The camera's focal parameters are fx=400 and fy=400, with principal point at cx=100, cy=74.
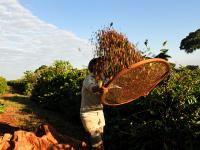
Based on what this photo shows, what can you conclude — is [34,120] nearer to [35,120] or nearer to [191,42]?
[35,120]

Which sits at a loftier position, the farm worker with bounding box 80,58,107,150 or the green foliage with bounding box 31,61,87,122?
the green foliage with bounding box 31,61,87,122

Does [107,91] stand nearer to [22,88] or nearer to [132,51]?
[132,51]

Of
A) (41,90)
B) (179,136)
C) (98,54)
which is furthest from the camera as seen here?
(41,90)

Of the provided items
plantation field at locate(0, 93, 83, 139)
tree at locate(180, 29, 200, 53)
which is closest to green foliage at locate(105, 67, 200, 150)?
plantation field at locate(0, 93, 83, 139)

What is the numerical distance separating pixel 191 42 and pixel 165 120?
40.5 meters

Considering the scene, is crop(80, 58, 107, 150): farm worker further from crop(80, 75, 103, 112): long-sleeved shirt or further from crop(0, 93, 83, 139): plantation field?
crop(0, 93, 83, 139): plantation field

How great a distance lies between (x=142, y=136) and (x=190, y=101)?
4.07 ft

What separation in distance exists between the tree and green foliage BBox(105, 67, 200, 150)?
3849cm

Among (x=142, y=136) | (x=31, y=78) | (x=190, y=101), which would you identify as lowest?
(x=142, y=136)

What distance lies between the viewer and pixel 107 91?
18.4 feet

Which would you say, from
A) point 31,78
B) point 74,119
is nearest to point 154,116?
point 74,119

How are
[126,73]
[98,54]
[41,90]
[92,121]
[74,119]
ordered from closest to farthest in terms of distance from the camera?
1. [126,73]
2. [98,54]
3. [92,121]
4. [74,119]
5. [41,90]

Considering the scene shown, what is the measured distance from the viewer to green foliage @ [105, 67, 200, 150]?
7.65m

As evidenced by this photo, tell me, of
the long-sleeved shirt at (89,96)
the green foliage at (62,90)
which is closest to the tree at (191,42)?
the green foliage at (62,90)
